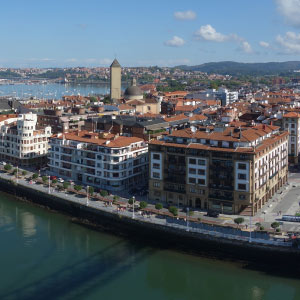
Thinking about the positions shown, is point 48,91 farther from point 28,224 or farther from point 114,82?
point 28,224

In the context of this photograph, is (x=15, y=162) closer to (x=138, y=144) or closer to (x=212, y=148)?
(x=138, y=144)

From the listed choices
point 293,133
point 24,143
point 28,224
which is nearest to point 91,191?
point 28,224

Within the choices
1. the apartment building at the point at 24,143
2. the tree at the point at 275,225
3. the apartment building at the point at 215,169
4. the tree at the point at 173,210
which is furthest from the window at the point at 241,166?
the apartment building at the point at 24,143

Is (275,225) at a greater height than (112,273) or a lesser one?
greater

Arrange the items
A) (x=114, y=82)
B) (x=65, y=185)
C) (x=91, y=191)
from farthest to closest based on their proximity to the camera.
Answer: (x=114, y=82) → (x=65, y=185) → (x=91, y=191)

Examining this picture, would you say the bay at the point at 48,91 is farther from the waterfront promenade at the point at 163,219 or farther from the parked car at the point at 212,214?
the parked car at the point at 212,214

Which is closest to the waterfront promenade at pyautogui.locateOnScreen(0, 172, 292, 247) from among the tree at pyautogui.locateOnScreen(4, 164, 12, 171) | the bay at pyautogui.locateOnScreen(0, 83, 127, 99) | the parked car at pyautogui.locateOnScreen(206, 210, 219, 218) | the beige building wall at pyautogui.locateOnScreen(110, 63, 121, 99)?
the parked car at pyautogui.locateOnScreen(206, 210, 219, 218)
